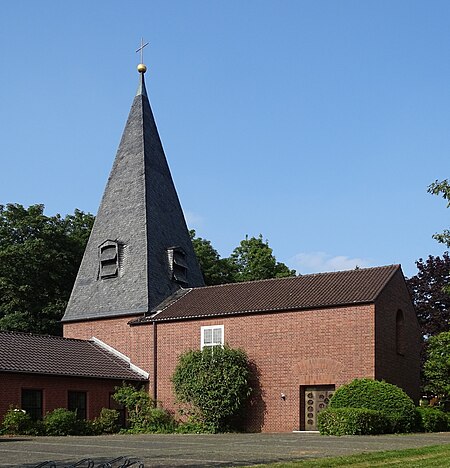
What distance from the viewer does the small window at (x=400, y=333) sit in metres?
33.0

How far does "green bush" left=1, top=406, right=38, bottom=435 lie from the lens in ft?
98.8

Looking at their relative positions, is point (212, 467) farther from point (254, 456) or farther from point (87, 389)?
point (87, 389)

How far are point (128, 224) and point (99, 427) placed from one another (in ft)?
37.2

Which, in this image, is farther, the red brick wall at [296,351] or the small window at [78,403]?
the small window at [78,403]

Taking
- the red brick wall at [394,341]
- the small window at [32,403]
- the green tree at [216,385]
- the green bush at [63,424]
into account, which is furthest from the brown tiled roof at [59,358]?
the red brick wall at [394,341]

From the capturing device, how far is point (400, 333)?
33281 millimetres

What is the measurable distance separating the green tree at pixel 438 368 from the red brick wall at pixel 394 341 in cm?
72

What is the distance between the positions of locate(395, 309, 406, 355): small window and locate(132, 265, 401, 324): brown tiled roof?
1.92 metres

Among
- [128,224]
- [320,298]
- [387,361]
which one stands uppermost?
[128,224]

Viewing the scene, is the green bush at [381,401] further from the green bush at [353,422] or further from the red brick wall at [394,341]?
the red brick wall at [394,341]

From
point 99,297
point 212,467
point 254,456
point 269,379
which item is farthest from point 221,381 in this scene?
point 212,467

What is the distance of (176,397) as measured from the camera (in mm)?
34344

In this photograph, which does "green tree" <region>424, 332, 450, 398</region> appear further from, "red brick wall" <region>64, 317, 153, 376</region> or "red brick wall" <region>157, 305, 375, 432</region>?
"red brick wall" <region>64, 317, 153, 376</region>

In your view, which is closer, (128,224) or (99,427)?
(99,427)
